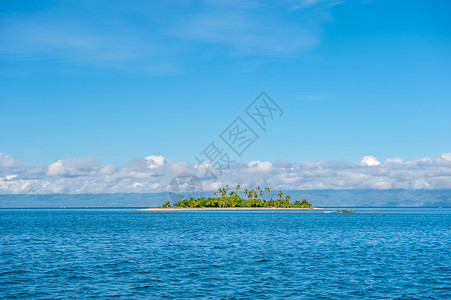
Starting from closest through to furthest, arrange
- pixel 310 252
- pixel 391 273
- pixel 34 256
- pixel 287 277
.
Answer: pixel 287 277, pixel 391 273, pixel 34 256, pixel 310 252

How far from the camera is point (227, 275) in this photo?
42219mm

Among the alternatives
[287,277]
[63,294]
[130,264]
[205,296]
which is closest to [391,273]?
[287,277]

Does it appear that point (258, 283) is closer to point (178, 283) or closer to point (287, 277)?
point (287, 277)

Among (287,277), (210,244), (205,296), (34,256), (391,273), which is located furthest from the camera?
(210,244)

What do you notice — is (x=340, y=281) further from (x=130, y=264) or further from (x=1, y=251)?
(x=1, y=251)

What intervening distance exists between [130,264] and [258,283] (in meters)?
17.4

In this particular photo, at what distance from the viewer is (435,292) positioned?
115 feet

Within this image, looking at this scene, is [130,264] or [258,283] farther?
[130,264]

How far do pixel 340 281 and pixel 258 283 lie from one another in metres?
7.77

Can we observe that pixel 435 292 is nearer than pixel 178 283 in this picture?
Yes

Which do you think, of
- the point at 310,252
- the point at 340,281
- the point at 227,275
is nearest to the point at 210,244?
the point at 310,252

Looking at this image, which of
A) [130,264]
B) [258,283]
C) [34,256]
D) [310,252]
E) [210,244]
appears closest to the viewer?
[258,283]

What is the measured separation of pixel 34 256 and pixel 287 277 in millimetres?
33887

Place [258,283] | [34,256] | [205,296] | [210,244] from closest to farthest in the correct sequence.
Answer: [205,296]
[258,283]
[34,256]
[210,244]
